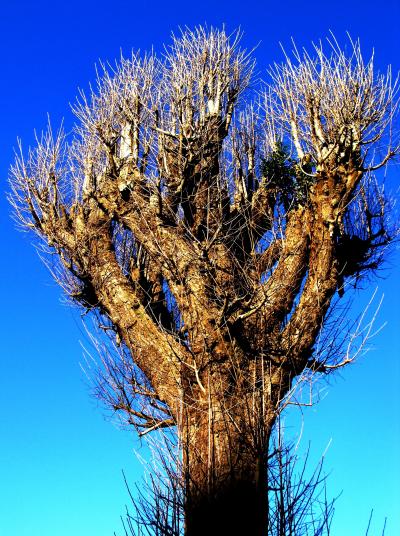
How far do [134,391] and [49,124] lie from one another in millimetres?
4926

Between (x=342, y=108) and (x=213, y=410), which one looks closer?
(x=213, y=410)

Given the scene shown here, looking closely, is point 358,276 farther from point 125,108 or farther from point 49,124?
point 49,124

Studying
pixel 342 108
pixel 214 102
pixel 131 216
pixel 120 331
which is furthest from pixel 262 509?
pixel 214 102

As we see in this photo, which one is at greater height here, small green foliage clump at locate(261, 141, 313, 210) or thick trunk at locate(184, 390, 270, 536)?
small green foliage clump at locate(261, 141, 313, 210)

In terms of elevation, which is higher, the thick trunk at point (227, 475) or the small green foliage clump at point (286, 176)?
the small green foliage clump at point (286, 176)

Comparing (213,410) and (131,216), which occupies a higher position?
(131,216)

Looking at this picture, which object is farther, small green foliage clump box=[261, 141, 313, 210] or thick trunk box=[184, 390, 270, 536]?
small green foliage clump box=[261, 141, 313, 210]

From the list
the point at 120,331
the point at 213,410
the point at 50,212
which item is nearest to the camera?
the point at 213,410

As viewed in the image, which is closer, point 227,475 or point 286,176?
point 227,475

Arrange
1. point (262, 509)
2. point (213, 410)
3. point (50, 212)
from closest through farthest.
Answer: point (262, 509) → point (213, 410) → point (50, 212)

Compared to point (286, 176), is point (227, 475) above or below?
below

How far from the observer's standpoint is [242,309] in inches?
320

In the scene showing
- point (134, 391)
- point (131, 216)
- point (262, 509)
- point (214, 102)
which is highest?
point (214, 102)

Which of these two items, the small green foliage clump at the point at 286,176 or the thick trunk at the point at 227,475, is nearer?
the thick trunk at the point at 227,475
